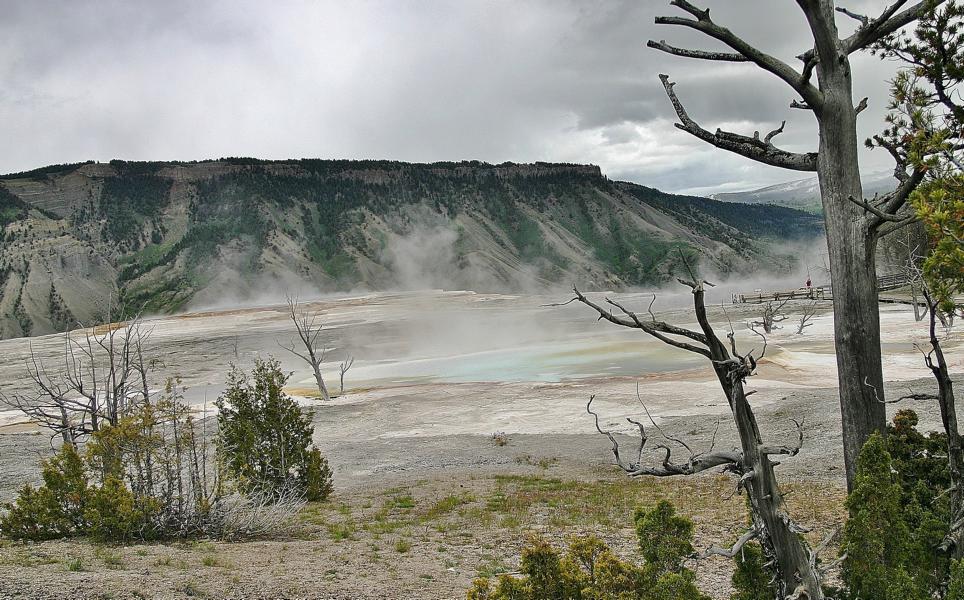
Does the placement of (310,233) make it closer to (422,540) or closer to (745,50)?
(422,540)

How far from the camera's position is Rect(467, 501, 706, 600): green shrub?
4.21 m

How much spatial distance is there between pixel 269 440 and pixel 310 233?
443ft

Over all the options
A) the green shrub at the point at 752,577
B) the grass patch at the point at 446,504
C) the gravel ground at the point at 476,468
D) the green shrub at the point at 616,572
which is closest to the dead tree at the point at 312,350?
the gravel ground at the point at 476,468

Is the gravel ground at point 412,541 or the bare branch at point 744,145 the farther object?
the gravel ground at point 412,541

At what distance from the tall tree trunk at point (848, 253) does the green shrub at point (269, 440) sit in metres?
11.9

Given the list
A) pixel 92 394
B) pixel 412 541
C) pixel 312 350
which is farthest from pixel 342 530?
pixel 312 350

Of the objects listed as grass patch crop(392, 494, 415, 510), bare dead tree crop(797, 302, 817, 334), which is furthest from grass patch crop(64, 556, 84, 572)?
bare dead tree crop(797, 302, 817, 334)

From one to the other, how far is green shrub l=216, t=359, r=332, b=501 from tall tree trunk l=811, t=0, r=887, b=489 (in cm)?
1188

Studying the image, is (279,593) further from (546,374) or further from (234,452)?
(546,374)

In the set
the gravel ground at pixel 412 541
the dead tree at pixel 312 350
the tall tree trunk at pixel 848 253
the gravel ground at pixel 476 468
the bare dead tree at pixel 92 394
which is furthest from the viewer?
the dead tree at pixel 312 350

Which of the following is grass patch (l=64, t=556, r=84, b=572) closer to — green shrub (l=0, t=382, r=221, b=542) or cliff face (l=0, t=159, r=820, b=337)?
green shrub (l=0, t=382, r=221, b=542)

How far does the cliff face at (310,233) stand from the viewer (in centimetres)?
11738

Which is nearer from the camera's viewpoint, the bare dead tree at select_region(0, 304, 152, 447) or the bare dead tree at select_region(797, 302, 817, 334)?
the bare dead tree at select_region(0, 304, 152, 447)

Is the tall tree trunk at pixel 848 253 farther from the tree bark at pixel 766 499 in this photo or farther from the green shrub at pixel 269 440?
the green shrub at pixel 269 440
